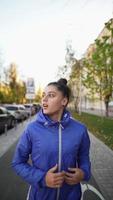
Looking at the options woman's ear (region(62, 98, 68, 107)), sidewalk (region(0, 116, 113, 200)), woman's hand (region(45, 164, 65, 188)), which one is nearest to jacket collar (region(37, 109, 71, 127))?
woman's ear (region(62, 98, 68, 107))

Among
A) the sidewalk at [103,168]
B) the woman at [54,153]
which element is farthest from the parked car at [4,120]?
the woman at [54,153]

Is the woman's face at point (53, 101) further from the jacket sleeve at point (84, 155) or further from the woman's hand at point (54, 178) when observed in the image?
the woman's hand at point (54, 178)

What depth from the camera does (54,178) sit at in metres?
2.98

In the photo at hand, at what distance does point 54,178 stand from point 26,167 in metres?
0.29

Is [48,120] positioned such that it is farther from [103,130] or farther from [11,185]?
[103,130]

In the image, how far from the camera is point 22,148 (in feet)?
10.6

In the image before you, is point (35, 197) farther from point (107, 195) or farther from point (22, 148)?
point (107, 195)

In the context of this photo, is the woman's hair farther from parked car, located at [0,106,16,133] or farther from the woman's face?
parked car, located at [0,106,16,133]

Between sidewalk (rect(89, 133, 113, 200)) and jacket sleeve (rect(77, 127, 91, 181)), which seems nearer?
jacket sleeve (rect(77, 127, 91, 181))

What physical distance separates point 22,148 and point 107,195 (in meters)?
4.51

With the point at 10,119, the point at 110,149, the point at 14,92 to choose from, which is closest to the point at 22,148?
the point at 110,149

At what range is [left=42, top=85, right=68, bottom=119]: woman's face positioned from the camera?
3.29 meters

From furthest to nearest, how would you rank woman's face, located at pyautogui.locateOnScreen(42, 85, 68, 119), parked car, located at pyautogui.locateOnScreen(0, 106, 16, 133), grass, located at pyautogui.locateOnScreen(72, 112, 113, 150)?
1. parked car, located at pyautogui.locateOnScreen(0, 106, 16, 133)
2. grass, located at pyautogui.locateOnScreen(72, 112, 113, 150)
3. woman's face, located at pyautogui.locateOnScreen(42, 85, 68, 119)

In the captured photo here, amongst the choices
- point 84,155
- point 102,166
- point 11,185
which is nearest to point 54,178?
point 84,155
